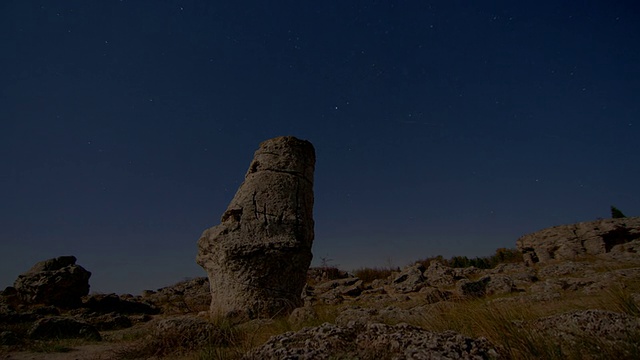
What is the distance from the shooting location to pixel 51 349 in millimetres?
5656

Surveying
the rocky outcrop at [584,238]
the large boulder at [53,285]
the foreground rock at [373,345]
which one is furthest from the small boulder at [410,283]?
the large boulder at [53,285]

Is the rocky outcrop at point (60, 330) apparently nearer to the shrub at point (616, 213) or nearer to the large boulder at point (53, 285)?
the large boulder at point (53, 285)

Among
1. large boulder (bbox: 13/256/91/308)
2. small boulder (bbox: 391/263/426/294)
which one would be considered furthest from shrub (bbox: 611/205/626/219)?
large boulder (bbox: 13/256/91/308)

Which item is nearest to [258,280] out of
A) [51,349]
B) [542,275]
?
[51,349]

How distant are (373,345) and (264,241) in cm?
476

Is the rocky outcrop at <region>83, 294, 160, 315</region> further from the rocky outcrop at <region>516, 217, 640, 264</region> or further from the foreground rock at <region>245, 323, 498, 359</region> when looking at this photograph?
the rocky outcrop at <region>516, 217, 640, 264</region>

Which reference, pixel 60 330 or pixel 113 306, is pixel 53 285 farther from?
pixel 60 330

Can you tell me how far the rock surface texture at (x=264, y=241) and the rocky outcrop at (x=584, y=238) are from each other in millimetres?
14893

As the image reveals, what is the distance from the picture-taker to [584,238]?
15945 millimetres

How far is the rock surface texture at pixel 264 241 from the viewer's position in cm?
680

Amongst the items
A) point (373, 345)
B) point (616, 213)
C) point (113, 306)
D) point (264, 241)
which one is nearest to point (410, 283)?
point (264, 241)

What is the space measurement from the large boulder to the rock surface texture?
10.4 m

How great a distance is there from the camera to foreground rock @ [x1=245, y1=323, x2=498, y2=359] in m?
2.07

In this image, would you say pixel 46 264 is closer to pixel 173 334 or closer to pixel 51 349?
pixel 51 349
